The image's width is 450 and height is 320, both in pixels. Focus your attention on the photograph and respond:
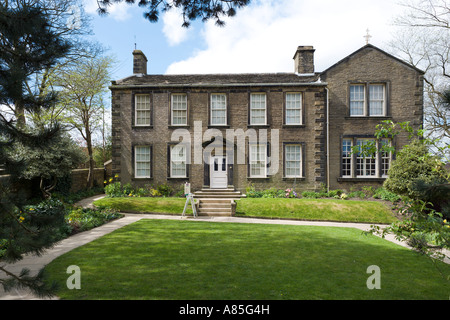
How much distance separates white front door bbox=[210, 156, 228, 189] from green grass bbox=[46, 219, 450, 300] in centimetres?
870

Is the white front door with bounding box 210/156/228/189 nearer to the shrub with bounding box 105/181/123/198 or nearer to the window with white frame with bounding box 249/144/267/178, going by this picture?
the window with white frame with bounding box 249/144/267/178

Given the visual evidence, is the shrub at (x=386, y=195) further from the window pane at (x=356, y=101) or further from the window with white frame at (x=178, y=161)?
the window with white frame at (x=178, y=161)

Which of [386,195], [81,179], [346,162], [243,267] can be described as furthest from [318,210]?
[81,179]

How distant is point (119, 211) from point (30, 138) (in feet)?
35.0

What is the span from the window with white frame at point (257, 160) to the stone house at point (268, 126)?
0.07 meters

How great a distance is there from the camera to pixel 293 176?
17.1 meters

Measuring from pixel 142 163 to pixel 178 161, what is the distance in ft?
8.34

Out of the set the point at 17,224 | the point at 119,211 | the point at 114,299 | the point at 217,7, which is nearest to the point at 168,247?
the point at 114,299

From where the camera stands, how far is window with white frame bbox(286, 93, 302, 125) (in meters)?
17.4

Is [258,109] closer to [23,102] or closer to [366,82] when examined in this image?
Result: [366,82]

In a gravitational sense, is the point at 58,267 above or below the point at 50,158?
below

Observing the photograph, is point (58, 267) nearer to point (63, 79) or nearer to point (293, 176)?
point (293, 176)

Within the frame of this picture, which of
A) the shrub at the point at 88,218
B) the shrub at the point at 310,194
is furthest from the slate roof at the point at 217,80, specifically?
the shrub at the point at 88,218

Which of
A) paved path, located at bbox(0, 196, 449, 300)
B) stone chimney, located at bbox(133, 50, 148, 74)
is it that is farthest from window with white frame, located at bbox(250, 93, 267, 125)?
stone chimney, located at bbox(133, 50, 148, 74)
